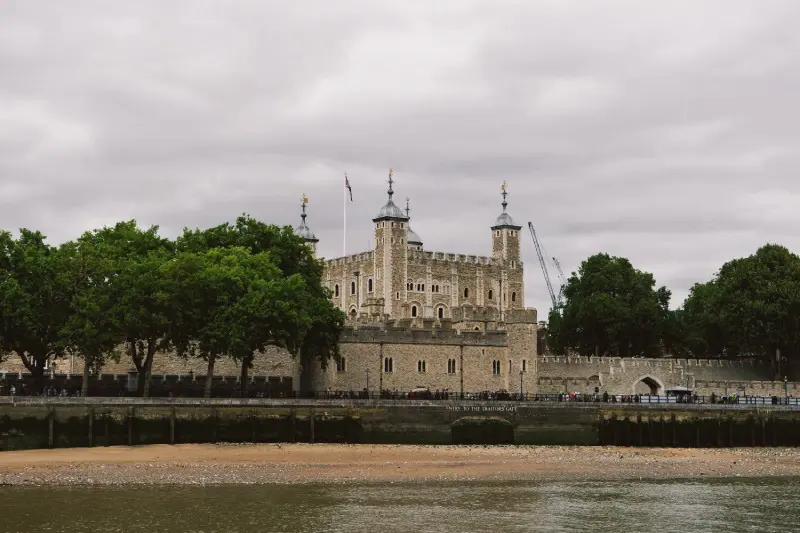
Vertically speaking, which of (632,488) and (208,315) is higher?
(208,315)

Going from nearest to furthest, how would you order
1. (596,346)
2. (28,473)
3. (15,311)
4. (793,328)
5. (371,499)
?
(371,499), (28,473), (15,311), (793,328), (596,346)

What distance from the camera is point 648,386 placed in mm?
88062

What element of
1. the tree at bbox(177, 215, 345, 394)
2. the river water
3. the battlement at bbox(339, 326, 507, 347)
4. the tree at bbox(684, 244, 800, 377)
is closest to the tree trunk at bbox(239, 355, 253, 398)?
the tree at bbox(177, 215, 345, 394)

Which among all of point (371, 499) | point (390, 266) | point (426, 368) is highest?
point (390, 266)

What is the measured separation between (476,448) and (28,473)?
68.5 ft

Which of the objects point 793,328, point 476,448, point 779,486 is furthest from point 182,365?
point 793,328

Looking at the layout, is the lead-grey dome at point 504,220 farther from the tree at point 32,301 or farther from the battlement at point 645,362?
the tree at point 32,301

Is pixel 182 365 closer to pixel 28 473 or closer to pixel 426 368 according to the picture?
pixel 426 368

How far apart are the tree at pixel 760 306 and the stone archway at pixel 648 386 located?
7699mm

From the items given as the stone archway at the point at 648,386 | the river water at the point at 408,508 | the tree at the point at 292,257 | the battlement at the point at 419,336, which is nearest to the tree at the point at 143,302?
the tree at the point at 292,257

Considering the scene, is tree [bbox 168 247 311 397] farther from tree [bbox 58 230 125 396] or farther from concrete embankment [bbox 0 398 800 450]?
concrete embankment [bbox 0 398 800 450]

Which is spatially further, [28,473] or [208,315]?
[208,315]

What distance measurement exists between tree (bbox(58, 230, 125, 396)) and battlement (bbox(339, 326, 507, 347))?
1550 cm

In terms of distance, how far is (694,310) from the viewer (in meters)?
99.6
